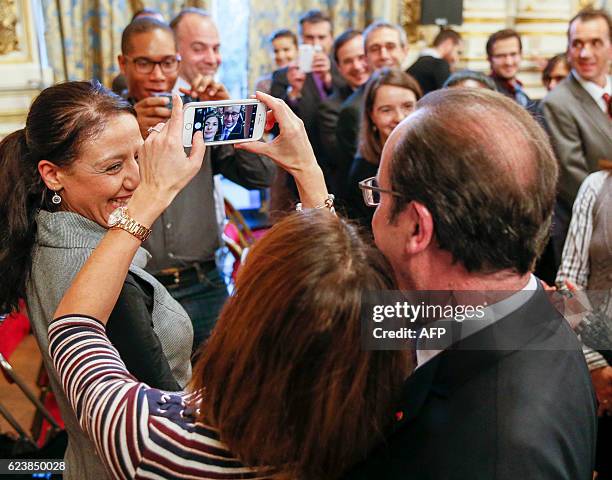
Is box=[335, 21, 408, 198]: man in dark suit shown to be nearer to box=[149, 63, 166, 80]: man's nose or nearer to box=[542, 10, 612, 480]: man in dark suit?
box=[542, 10, 612, 480]: man in dark suit

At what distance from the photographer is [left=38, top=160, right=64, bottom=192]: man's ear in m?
1.21

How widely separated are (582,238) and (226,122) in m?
1.26

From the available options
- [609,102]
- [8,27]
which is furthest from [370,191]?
[8,27]

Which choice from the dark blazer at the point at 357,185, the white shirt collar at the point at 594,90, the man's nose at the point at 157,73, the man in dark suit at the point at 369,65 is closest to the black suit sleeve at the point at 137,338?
the man's nose at the point at 157,73

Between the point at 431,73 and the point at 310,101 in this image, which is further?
the point at 310,101

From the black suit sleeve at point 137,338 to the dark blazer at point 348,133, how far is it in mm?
2040

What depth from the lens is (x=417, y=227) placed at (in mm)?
828

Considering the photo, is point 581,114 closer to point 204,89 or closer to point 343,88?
point 343,88

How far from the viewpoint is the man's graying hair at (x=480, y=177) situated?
77 centimetres

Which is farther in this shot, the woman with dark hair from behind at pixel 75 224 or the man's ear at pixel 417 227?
the woman with dark hair from behind at pixel 75 224

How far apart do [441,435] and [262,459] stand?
8.4 inches

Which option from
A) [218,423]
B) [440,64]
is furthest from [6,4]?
[218,423]

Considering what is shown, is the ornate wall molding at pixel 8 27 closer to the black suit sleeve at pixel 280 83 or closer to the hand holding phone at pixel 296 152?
the black suit sleeve at pixel 280 83

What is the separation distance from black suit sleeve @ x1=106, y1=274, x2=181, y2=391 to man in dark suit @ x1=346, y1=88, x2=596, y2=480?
437 mm
